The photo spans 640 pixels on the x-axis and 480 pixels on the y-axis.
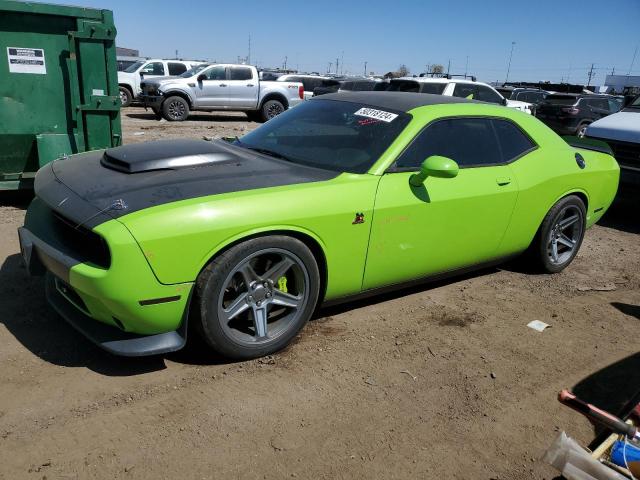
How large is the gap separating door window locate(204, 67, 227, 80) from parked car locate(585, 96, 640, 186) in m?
11.0

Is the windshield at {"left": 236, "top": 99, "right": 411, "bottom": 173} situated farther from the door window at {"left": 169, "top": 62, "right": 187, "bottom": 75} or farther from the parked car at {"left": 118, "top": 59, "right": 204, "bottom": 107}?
the door window at {"left": 169, "top": 62, "right": 187, "bottom": 75}

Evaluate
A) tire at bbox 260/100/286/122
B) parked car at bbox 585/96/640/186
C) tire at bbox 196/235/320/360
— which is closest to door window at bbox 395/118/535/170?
tire at bbox 196/235/320/360

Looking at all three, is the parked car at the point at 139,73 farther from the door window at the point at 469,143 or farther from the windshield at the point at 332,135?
the door window at the point at 469,143

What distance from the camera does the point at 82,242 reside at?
2.89 m

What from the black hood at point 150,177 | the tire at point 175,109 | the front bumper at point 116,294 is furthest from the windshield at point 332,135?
the tire at point 175,109

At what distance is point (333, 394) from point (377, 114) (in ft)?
6.51

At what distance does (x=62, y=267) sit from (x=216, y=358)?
0.98 m

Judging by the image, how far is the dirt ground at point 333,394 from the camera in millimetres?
2418

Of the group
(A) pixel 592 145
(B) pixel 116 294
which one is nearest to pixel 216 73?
(A) pixel 592 145

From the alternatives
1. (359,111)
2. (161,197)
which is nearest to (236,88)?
(359,111)

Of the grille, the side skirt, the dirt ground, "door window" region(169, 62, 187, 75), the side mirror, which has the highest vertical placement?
the side mirror

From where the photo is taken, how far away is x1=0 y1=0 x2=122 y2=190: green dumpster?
18.0ft

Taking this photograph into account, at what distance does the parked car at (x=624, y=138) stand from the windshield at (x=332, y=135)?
4.86 metres

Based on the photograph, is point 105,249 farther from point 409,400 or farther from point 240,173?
point 409,400
